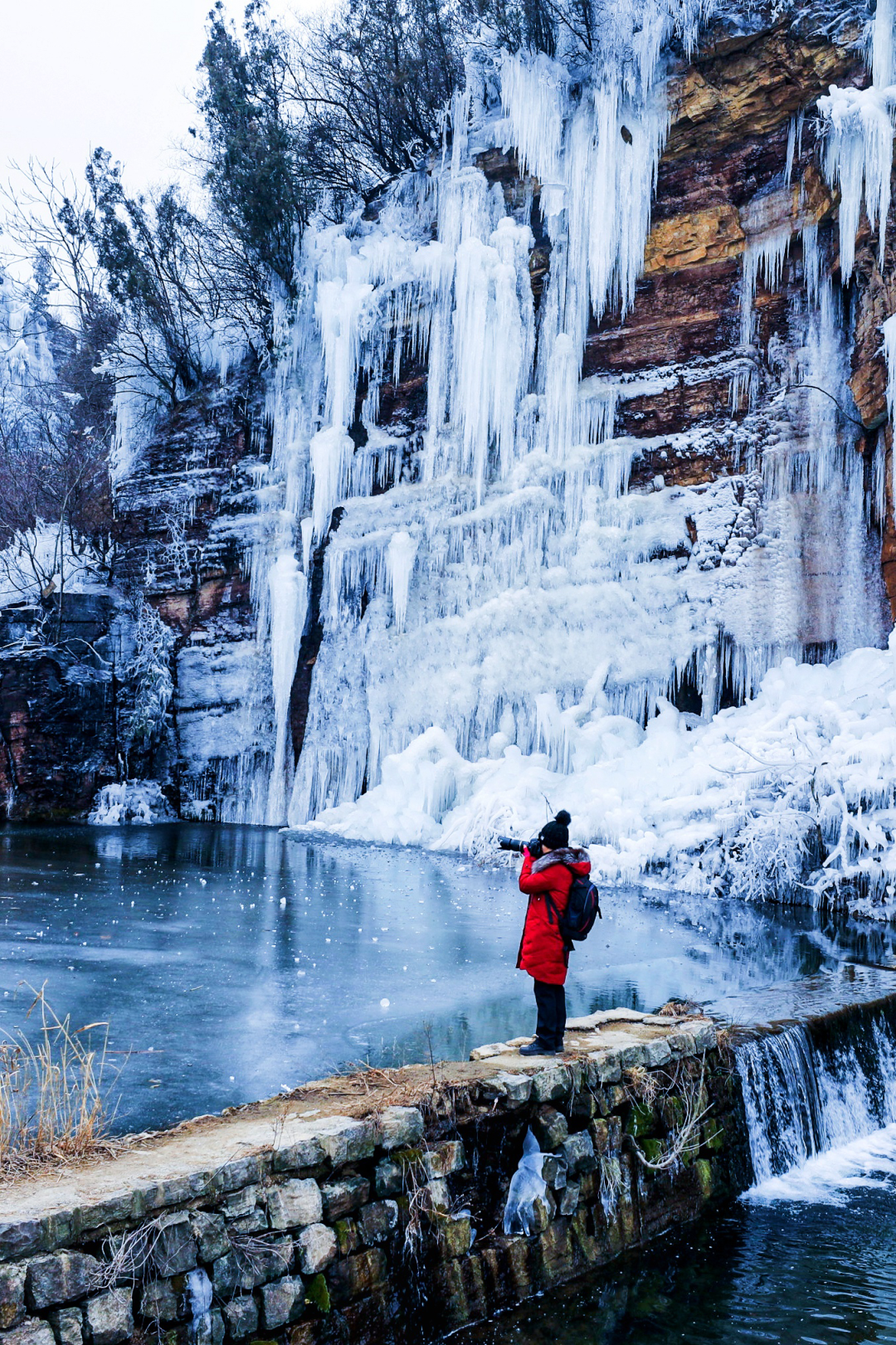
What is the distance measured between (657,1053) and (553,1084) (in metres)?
0.78

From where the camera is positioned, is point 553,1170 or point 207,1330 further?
point 553,1170

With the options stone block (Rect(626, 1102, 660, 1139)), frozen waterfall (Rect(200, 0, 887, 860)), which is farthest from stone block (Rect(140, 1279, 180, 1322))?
frozen waterfall (Rect(200, 0, 887, 860))

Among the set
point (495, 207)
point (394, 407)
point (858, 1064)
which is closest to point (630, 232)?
point (495, 207)

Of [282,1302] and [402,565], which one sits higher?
[402,565]

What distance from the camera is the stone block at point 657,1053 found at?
5051 millimetres

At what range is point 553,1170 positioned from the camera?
4445 millimetres

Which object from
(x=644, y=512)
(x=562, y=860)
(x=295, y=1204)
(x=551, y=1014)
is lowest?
(x=295, y=1204)

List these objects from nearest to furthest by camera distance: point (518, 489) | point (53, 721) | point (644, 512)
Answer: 1. point (644, 512)
2. point (518, 489)
3. point (53, 721)

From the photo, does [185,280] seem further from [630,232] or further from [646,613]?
[646,613]

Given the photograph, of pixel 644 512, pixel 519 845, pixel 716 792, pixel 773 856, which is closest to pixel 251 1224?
pixel 519 845

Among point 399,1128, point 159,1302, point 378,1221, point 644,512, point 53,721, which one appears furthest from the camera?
point 53,721

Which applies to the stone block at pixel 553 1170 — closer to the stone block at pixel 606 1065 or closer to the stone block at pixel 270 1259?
the stone block at pixel 606 1065

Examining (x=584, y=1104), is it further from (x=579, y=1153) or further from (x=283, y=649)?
(x=283, y=649)

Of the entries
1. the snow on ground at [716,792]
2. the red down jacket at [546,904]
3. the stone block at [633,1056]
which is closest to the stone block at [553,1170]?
the stone block at [633,1056]
